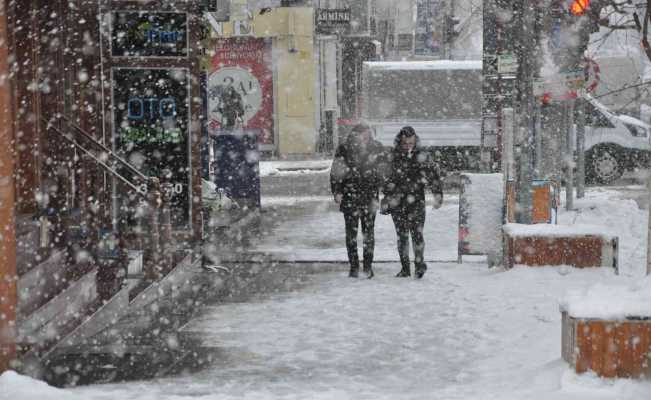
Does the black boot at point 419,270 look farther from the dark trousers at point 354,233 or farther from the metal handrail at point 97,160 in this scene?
the metal handrail at point 97,160

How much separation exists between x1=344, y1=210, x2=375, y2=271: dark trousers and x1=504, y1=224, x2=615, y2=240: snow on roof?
1573 millimetres

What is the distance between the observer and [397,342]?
27.1 feet

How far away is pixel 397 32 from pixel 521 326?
36791mm

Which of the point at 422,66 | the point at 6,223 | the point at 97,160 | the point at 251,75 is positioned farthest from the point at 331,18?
the point at 6,223

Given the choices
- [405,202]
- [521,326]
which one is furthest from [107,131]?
[521,326]

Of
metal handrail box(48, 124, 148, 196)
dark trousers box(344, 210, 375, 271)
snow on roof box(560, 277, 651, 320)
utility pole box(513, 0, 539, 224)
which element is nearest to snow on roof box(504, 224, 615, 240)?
utility pole box(513, 0, 539, 224)

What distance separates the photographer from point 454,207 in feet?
60.4

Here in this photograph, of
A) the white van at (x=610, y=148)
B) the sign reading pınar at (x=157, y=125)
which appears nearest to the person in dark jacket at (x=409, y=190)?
the sign reading pınar at (x=157, y=125)

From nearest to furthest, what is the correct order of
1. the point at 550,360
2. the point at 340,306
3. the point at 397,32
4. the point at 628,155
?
1. the point at 550,360
2. the point at 340,306
3. the point at 628,155
4. the point at 397,32

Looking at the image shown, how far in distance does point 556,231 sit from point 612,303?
4.67 meters

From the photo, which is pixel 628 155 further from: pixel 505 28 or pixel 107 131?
pixel 107 131

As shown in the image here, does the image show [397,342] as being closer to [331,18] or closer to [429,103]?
[429,103]

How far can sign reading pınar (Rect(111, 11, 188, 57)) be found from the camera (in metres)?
11.0

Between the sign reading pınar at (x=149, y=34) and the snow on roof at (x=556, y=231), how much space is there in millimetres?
4176
